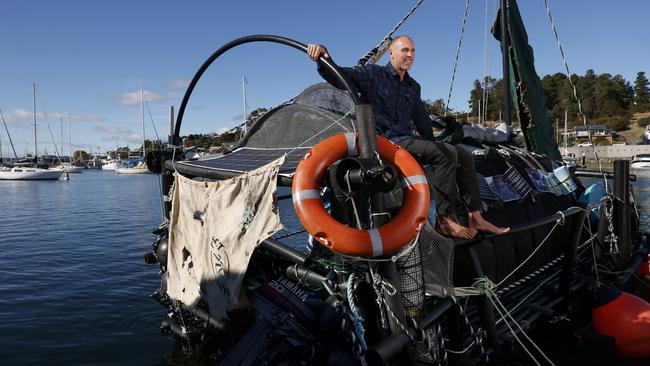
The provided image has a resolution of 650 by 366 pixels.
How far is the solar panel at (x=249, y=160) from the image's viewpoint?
4.89 m

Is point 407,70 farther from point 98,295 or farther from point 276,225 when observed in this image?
point 98,295

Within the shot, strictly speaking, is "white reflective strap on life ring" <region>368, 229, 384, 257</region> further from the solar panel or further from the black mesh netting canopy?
the black mesh netting canopy

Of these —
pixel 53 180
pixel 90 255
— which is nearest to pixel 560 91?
pixel 53 180

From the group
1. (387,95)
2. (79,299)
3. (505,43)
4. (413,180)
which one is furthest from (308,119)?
(79,299)

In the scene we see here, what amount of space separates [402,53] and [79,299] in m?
8.09

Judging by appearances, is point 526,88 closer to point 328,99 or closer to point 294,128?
point 328,99

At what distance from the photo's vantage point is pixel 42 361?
647 centimetres

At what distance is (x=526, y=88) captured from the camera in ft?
30.1

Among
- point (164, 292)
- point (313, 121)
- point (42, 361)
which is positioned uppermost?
point (313, 121)

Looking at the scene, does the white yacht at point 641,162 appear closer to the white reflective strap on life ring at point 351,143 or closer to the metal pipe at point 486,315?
the metal pipe at point 486,315

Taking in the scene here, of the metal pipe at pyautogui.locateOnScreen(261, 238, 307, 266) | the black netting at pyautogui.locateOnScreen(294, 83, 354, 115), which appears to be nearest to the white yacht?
the black netting at pyautogui.locateOnScreen(294, 83, 354, 115)

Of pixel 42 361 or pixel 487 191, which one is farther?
pixel 42 361

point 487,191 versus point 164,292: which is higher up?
point 487,191

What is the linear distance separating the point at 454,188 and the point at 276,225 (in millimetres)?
1726
